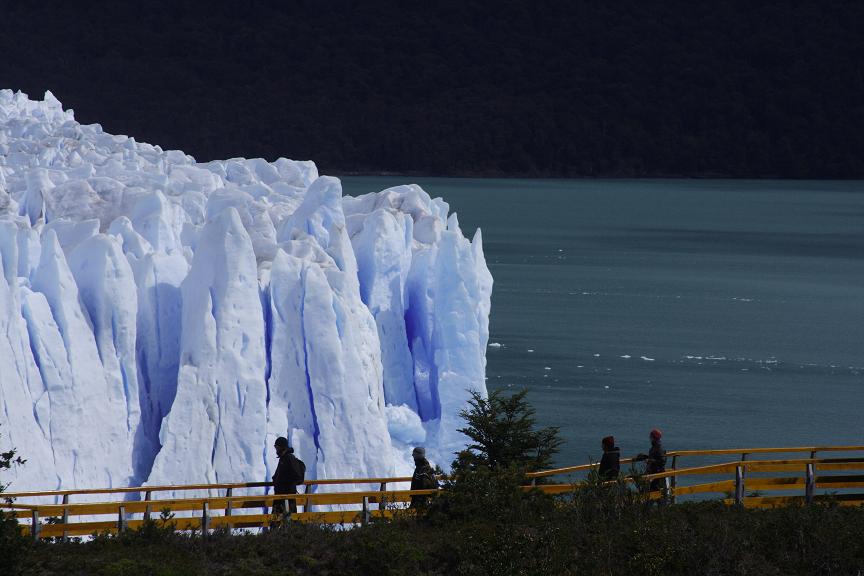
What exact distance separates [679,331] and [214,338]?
3967cm

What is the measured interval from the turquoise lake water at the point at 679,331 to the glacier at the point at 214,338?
646 cm

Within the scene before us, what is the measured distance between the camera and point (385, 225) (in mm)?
31203

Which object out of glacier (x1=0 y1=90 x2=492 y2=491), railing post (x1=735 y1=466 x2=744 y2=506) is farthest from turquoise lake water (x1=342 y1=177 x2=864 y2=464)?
railing post (x1=735 y1=466 x2=744 y2=506)

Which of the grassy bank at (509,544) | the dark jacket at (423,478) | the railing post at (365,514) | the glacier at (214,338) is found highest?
the glacier at (214,338)

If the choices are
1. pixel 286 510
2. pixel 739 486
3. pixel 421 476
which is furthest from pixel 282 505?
pixel 739 486

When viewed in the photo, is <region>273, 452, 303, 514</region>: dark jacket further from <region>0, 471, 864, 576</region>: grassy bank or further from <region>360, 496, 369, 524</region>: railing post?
<region>360, 496, 369, 524</region>: railing post

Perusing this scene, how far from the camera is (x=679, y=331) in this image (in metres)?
61.2

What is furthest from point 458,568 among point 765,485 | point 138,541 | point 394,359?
point 394,359

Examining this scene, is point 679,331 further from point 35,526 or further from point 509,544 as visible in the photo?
point 35,526

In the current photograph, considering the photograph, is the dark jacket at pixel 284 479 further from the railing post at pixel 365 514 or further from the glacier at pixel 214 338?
the glacier at pixel 214 338

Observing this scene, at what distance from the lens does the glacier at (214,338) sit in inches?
901

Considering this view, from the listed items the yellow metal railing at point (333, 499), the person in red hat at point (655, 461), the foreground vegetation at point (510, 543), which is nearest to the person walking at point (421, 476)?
the yellow metal railing at point (333, 499)

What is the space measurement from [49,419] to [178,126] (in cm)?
16812

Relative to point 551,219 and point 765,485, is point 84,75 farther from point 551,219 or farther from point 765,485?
point 765,485
